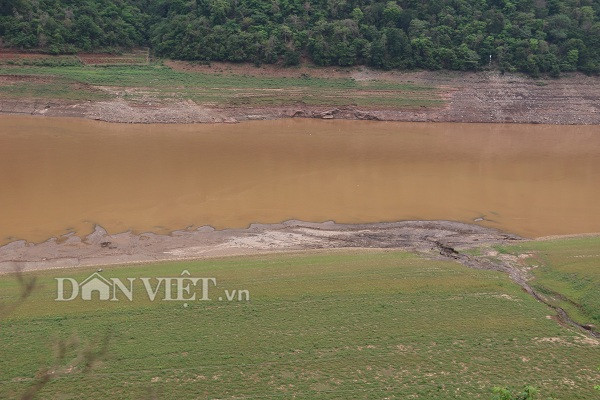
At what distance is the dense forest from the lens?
138 feet

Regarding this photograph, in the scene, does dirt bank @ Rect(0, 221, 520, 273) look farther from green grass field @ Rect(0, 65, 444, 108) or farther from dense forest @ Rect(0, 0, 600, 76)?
dense forest @ Rect(0, 0, 600, 76)

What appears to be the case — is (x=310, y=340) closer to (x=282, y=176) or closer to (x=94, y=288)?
(x=94, y=288)

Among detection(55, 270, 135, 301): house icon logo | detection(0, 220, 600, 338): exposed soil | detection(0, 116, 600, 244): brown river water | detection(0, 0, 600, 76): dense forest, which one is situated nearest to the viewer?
detection(55, 270, 135, 301): house icon logo

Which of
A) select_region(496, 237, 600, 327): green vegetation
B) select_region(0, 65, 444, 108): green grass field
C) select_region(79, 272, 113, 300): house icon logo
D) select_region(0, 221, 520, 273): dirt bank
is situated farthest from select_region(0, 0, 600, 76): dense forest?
select_region(79, 272, 113, 300): house icon logo

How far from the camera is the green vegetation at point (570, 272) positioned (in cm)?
1639

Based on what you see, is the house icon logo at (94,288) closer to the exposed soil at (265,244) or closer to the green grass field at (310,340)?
the green grass field at (310,340)

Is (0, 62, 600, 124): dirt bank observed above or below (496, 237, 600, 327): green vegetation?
above

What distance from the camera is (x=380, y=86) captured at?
41.8m

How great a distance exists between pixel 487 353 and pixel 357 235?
8616mm

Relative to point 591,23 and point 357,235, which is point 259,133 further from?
point 591,23

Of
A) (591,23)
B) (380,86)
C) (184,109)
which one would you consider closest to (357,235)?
(184,109)

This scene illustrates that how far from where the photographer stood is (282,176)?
91.4 ft

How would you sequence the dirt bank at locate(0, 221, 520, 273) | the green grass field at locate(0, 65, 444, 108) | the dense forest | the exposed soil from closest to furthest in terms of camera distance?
the exposed soil → the dirt bank at locate(0, 221, 520, 273) → the green grass field at locate(0, 65, 444, 108) → the dense forest

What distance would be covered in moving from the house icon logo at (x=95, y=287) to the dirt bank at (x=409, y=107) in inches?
806
